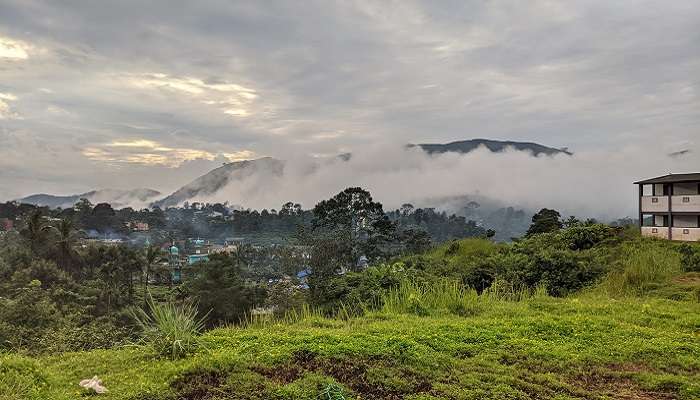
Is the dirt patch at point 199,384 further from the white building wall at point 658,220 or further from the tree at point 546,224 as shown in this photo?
the white building wall at point 658,220

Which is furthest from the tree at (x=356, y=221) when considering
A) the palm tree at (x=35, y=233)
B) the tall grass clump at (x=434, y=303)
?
the tall grass clump at (x=434, y=303)

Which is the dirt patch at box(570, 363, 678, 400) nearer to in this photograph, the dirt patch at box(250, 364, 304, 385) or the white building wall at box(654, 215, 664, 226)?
the dirt patch at box(250, 364, 304, 385)

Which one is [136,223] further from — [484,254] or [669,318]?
[669,318]

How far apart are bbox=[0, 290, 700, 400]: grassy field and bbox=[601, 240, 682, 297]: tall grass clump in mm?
2590

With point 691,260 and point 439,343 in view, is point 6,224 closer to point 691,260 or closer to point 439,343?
point 439,343

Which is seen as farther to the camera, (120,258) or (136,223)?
(136,223)

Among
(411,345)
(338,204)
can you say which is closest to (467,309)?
(411,345)

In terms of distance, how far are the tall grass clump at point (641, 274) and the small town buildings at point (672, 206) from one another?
9.51 metres

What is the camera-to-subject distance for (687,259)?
431 inches

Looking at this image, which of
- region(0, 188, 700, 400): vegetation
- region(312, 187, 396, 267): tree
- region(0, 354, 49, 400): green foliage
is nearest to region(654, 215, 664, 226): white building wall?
region(0, 188, 700, 400): vegetation

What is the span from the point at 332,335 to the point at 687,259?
369 inches

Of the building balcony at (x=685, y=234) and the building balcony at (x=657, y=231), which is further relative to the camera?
the building balcony at (x=657, y=231)

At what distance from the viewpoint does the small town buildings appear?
1939 cm

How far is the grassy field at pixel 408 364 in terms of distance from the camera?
4148 mm
